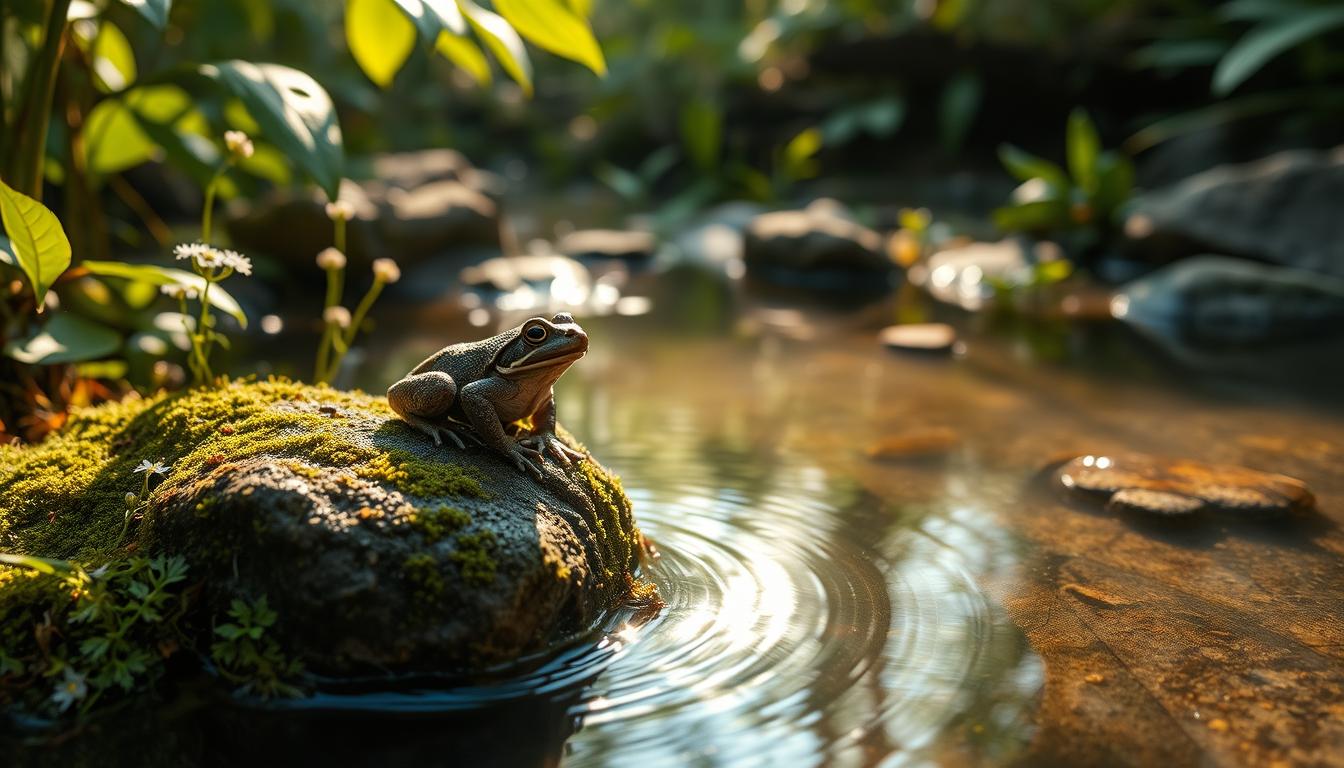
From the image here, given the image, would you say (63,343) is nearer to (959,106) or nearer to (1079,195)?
(1079,195)

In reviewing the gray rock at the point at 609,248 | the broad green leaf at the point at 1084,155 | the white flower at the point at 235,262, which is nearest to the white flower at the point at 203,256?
the white flower at the point at 235,262

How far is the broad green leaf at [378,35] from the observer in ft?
14.7

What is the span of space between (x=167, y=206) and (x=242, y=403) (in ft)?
28.2

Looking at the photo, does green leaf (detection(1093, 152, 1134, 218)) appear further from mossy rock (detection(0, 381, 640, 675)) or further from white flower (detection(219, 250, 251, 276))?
white flower (detection(219, 250, 251, 276))

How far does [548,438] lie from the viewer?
3299mm

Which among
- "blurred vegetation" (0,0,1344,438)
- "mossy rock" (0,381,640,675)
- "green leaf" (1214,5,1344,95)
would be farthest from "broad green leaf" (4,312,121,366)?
"green leaf" (1214,5,1344,95)

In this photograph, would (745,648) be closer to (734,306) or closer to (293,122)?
(293,122)

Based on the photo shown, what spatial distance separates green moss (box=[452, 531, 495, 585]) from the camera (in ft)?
8.79

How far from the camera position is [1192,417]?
5.46 meters

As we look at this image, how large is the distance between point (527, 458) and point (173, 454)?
103 centimetres

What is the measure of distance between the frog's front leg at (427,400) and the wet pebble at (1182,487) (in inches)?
98.6

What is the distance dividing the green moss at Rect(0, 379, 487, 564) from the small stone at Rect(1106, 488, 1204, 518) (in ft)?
8.12

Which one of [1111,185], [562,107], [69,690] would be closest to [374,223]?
[1111,185]

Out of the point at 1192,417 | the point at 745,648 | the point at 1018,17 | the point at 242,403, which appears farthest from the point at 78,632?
the point at 1018,17
